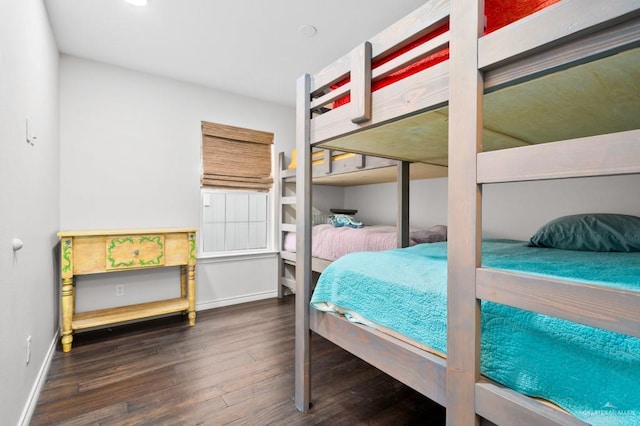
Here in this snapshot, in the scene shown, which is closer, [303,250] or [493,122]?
[493,122]

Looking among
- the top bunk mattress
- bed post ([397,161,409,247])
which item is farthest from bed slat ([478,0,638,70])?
bed post ([397,161,409,247])

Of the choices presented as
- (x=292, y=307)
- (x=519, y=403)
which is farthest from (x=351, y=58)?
(x=292, y=307)

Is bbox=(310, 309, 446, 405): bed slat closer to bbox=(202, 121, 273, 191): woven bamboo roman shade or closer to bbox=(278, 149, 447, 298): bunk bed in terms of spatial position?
bbox=(278, 149, 447, 298): bunk bed

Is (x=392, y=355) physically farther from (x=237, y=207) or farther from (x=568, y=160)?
(x=237, y=207)

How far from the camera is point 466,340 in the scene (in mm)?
839

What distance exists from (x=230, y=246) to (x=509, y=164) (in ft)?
10.6

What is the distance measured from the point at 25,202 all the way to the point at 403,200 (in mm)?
2195

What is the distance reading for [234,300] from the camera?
342 centimetres

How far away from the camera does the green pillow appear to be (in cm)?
167

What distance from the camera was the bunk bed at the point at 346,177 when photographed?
2.25 metres

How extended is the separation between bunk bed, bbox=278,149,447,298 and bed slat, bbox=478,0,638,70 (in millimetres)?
1377

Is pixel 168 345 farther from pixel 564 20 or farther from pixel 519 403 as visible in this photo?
pixel 564 20

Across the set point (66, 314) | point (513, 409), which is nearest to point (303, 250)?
point (513, 409)

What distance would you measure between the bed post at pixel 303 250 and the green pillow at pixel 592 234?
1.47m
